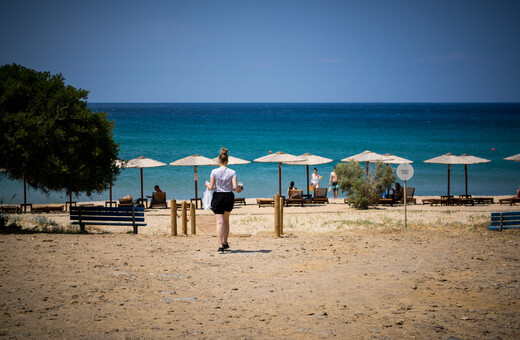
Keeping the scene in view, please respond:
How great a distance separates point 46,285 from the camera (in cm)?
693

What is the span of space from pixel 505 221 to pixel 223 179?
7.89m

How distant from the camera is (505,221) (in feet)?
41.1

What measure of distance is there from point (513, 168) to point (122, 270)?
42.2m

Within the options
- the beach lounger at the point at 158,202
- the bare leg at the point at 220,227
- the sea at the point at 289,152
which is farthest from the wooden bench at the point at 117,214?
the beach lounger at the point at 158,202

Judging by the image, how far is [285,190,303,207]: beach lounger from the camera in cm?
2209

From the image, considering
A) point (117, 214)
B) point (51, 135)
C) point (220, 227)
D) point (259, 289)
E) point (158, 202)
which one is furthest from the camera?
point (158, 202)

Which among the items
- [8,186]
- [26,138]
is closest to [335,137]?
[8,186]

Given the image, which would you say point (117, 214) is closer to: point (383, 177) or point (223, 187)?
point (223, 187)

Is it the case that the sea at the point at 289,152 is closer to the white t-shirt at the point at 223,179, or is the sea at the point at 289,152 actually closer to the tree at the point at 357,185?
the white t-shirt at the point at 223,179

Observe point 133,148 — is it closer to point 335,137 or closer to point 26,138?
point 335,137

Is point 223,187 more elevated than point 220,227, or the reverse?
point 223,187

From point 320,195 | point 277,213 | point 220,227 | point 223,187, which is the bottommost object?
point 220,227

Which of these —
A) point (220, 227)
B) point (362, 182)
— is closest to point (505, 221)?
point (220, 227)

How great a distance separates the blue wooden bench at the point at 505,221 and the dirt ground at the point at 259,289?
191cm
